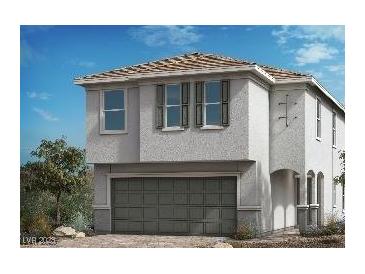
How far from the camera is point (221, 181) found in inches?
908

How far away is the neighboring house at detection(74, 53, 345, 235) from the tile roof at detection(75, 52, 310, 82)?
0.03 metres

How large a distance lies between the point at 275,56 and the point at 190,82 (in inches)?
111

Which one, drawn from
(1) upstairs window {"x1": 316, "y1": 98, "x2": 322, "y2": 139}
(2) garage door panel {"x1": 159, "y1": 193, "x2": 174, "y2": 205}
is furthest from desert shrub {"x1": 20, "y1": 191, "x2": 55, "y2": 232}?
(1) upstairs window {"x1": 316, "y1": 98, "x2": 322, "y2": 139}

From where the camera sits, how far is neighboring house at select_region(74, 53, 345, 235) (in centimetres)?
2252

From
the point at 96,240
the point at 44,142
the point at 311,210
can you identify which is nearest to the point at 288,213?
the point at 311,210

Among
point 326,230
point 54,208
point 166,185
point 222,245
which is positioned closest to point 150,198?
point 166,185

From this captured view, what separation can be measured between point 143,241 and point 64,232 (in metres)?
2.74

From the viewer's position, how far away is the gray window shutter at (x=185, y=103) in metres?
22.8

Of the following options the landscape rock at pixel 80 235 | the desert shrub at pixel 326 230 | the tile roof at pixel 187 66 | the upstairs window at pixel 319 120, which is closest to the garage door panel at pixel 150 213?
the landscape rock at pixel 80 235

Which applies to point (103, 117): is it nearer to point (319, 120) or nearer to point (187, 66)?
point (187, 66)

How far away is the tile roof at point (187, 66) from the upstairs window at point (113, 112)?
65 centimetres

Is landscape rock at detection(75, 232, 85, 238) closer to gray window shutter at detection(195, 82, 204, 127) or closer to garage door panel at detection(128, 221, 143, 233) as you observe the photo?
garage door panel at detection(128, 221, 143, 233)
